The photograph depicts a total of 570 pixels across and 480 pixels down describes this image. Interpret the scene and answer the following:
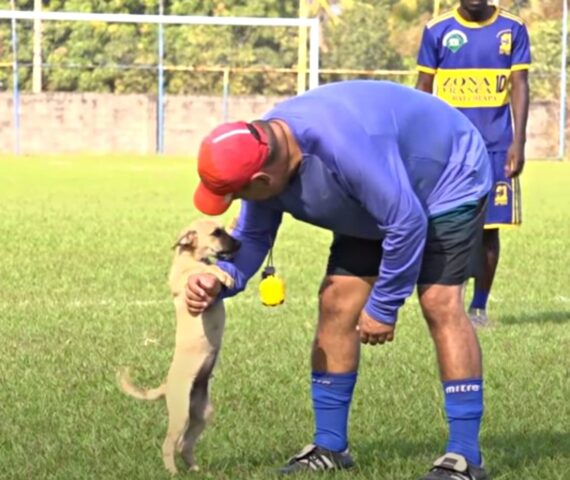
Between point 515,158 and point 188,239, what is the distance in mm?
4980

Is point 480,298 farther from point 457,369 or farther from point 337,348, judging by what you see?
point 457,369

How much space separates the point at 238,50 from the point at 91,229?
2666 cm

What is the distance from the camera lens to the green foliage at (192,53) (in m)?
42.6

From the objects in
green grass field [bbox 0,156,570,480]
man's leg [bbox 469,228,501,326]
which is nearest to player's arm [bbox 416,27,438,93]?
man's leg [bbox 469,228,501,326]

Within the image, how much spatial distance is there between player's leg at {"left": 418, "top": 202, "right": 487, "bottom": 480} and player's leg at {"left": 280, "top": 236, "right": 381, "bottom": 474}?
311mm

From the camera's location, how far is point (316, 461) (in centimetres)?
630

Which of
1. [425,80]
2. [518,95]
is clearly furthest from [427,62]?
[518,95]

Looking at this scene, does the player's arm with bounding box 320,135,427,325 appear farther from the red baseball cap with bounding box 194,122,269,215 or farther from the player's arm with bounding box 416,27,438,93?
the player's arm with bounding box 416,27,438,93

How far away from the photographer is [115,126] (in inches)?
1672

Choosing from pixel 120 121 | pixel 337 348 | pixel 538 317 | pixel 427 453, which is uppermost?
pixel 337 348

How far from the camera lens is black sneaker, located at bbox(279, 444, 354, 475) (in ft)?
20.5

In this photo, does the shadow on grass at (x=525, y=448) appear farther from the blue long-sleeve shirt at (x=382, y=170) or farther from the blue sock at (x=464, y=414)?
the blue long-sleeve shirt at (x=382, y=170)

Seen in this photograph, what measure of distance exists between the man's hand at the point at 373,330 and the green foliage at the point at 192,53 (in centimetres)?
3539

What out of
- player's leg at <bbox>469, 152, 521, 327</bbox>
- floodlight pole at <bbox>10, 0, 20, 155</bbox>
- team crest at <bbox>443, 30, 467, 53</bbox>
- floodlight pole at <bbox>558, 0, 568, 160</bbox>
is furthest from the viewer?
floodlight pole at <bbox>10, 0, 20, 155</bbox>
